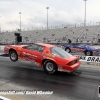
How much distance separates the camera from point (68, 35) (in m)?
47.2

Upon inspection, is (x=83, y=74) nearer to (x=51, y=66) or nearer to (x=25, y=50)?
(x=51, y=66)

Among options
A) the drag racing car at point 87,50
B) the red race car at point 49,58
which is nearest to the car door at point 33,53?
the red race car at point 49,58

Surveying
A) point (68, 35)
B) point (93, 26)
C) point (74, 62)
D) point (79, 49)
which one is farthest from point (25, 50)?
point (93, 26)

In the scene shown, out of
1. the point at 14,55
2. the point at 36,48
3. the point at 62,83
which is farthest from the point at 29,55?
the point at 62,83

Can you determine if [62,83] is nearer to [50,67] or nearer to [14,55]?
[50,67]

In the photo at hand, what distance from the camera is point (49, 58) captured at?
27.8 ft

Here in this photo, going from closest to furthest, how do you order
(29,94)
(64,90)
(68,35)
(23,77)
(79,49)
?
(29,94), (64,90), (23,77), (79,49), (68,35)

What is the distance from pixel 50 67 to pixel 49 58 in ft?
1.59

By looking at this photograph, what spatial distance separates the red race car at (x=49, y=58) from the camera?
324 inches

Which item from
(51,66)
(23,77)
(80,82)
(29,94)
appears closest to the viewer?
(29,94)

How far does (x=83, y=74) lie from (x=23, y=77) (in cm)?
295

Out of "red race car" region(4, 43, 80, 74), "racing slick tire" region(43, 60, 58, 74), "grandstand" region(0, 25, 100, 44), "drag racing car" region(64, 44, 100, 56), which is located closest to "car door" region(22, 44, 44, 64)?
"red race car" region(4, 43, 80, 74)

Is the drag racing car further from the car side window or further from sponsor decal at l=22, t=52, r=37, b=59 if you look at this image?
sponsor decal at l=22, t=52, r=37, b=59

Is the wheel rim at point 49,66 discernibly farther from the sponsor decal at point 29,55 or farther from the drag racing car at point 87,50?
the drag racing car at point 87,50
